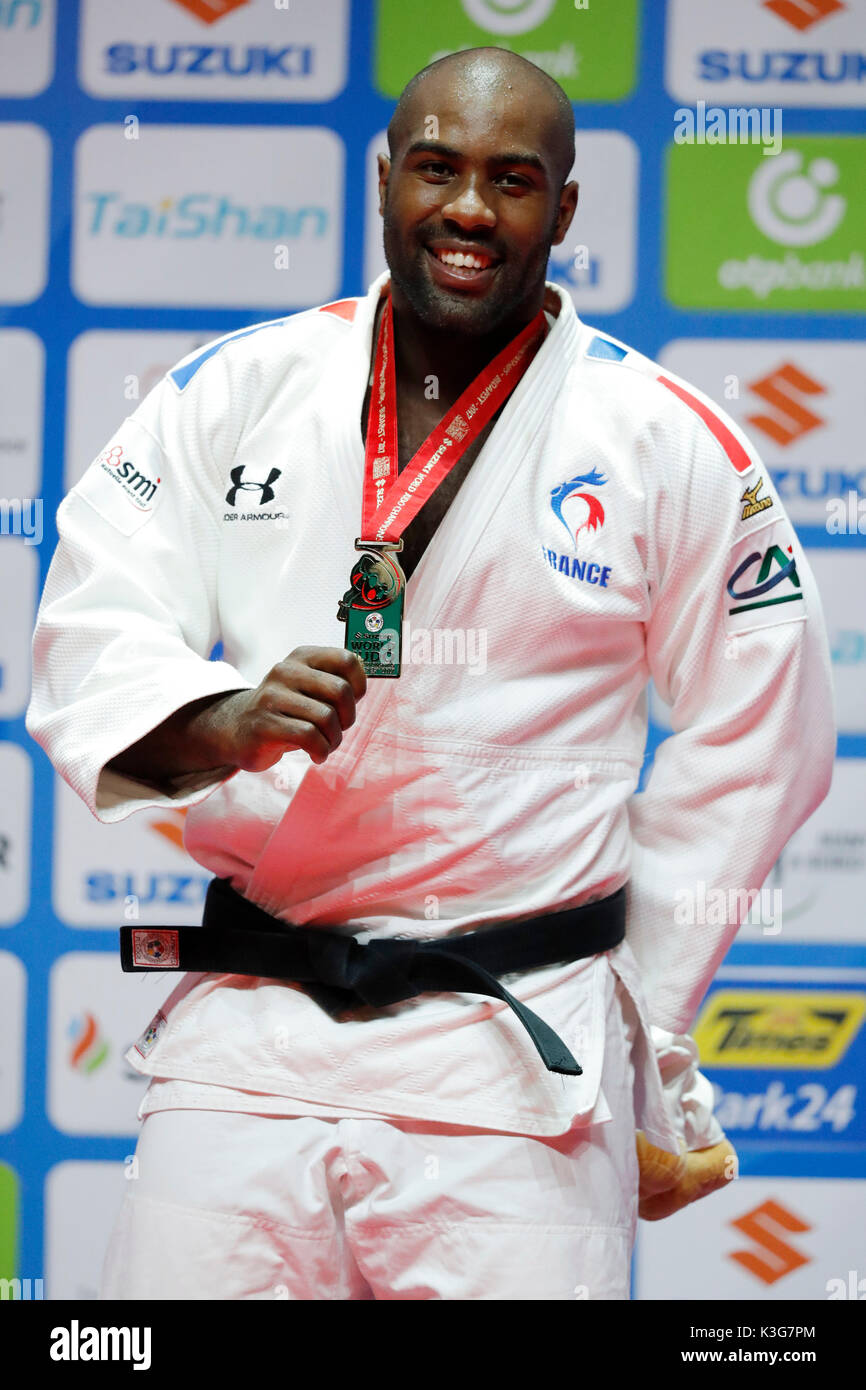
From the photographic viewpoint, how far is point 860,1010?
2.72 m

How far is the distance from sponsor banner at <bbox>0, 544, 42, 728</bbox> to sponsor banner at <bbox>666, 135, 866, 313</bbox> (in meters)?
1.17

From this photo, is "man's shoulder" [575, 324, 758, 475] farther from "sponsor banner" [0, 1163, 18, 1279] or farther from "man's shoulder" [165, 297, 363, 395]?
"sponsor banner" [0, 1163, 18, 1279]

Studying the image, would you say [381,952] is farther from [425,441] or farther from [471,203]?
[471,203]

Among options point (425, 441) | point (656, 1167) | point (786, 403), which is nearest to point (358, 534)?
point (425, 441)

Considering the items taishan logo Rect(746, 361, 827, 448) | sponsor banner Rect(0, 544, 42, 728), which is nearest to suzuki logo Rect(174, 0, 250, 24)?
sponsor banner Rect(0, 544, 42, 728)

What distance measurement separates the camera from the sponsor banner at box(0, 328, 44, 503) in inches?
106

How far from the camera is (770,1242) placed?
275cm

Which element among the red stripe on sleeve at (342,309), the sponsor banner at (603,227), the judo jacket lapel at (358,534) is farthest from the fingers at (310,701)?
the sponsor banner at (603,227)

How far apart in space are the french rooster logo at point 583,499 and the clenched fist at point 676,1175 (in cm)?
69

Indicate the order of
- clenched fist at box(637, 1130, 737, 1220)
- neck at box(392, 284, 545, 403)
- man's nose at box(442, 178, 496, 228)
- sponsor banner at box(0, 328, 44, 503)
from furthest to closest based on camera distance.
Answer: sponsor banner at box(0, 328, 44, 503) → clenched fist at box(637, 1130, 737, 1220) → neck at box(392, 284, 545, 403) → man's nose at box(442, 178, 496, 228)

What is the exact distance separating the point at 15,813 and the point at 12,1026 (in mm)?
377

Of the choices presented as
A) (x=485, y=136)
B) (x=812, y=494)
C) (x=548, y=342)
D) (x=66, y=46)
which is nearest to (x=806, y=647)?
(x=548, y=342)

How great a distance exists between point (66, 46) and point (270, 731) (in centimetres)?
175
